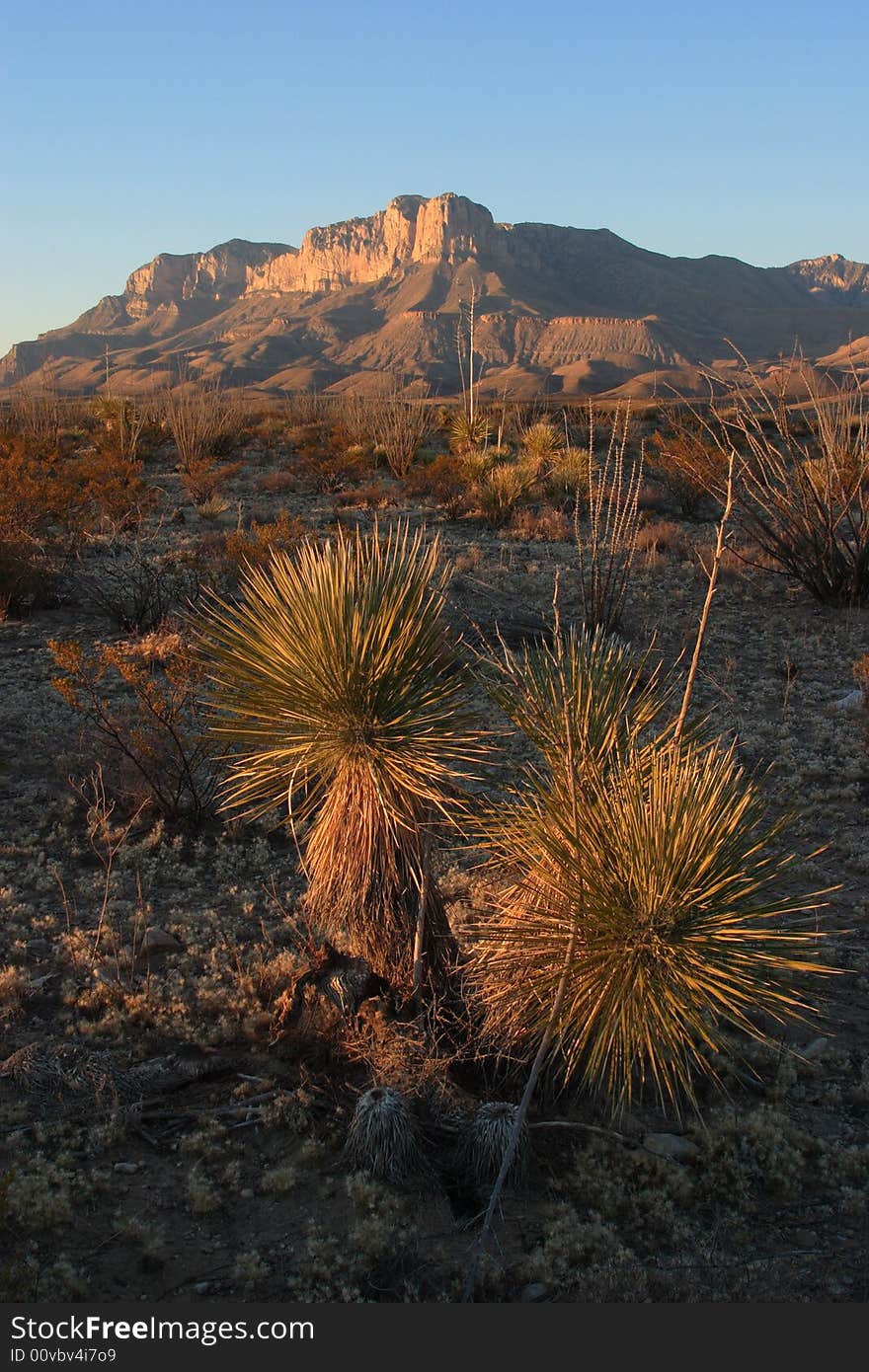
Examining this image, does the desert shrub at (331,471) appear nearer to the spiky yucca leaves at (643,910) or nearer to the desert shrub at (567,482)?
the desert shrub at (567,482)

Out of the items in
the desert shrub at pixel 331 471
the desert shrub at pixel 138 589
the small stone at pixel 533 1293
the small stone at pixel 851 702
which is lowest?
the small stone at pixel 533 1293

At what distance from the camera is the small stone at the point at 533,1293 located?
10.4 feet

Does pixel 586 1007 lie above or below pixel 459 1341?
above

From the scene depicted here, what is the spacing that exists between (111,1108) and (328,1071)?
0.89m

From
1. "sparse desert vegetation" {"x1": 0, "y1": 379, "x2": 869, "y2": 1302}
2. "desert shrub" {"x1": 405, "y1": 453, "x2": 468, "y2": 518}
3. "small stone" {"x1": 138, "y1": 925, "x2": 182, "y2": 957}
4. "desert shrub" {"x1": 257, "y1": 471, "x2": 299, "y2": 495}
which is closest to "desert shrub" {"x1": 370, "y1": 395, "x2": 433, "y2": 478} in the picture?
"desert shrub" {"x1": 405, "y1": 453, "x2": 468, "y2": 518}

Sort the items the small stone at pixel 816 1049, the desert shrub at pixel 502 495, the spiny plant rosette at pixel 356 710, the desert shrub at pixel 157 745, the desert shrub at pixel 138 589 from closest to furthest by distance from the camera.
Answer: the spiny plant rosette at pixel 356 710 → the small stone at pixel 816 1049 → the desert shrub at pixel 157 745 → the desert shrub at pixel 138 589 → the desert shrub at pixel 502 495

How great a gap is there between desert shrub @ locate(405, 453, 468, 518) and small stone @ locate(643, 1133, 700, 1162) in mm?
12985

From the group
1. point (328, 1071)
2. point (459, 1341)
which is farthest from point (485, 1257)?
point (328, 1071)

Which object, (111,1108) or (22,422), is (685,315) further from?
(111,1108)

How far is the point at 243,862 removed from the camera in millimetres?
5984

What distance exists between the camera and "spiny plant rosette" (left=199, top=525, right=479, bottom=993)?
3.64 m

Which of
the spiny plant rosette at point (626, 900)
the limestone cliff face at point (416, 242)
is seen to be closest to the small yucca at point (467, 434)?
the spiny plant rosette at point (626, 900)

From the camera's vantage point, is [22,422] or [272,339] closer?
[22,422]

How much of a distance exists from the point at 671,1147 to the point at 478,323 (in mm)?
136820
